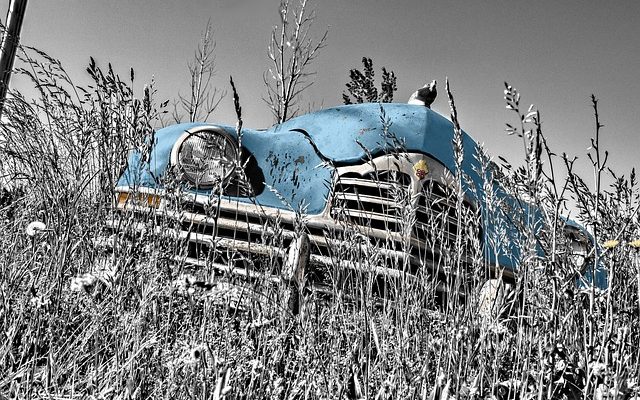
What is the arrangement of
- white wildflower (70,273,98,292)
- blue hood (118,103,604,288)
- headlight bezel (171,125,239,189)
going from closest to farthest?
white wildflower (70,273,98,292), headlight bezel (171,125,239,189), blue hood (118,103,604,288)

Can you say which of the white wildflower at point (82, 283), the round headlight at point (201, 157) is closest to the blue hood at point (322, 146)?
the round headlight at point (201, 157)

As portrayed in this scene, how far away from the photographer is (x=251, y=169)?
322cm

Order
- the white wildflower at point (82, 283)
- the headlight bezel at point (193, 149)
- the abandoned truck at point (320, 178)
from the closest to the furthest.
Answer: the white wildflower at point (82, 283)
the abandoned truck at point (320, 178)
the headlight bezel at point (193, 149)

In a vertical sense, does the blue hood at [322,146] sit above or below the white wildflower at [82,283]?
above

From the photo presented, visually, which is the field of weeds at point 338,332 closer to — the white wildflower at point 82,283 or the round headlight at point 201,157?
the white wildflower at point 82,283

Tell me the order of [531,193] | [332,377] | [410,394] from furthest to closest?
[332,377]
[531,193]
[410,394]

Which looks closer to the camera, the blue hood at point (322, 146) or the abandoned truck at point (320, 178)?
the abandoned truck at point (320, 178)

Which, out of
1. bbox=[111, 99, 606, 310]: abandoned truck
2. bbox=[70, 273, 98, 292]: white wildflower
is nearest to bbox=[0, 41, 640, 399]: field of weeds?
bbox=[70, 273, 98, 292]: white wildflower

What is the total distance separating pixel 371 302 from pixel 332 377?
25 cm

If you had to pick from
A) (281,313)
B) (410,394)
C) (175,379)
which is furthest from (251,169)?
(410,394)

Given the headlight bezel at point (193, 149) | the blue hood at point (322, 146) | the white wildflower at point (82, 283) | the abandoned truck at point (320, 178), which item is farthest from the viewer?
Answer: the blue hood at point (322, 146)

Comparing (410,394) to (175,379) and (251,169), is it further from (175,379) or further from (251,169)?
(251,169)

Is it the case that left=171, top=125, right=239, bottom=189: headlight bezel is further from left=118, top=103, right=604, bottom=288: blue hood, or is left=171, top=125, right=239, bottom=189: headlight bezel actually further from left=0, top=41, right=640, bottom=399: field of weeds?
left=0, top=41, right=640, bottom=399: field of weeds

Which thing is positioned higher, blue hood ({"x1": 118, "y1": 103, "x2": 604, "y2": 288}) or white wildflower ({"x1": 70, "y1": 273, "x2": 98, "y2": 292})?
blue hood ({"x1": 118, "y1": 103, "x2": 604, "y2": 288})
